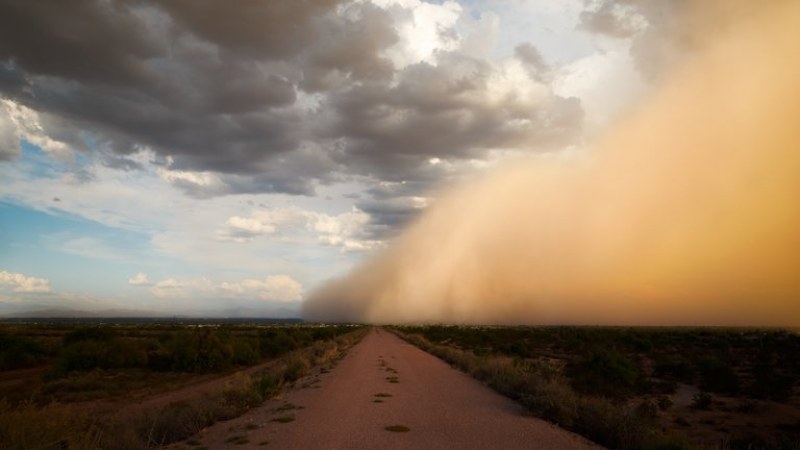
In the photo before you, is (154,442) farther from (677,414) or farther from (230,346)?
(230,346)

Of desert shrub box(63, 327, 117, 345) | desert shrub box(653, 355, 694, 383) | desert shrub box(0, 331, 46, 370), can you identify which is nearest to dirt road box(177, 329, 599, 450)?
desert shrub box(653, 355, 694, 383)

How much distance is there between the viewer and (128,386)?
28.5m

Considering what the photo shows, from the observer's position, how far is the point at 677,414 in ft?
63.1

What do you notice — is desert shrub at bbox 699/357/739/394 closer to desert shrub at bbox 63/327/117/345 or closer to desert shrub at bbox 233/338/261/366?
desert shrub at bbox 233/338/261/366

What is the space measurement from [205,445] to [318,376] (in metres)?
13.9

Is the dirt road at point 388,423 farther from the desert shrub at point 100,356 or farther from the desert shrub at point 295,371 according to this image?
the desert shrub at point 100,356

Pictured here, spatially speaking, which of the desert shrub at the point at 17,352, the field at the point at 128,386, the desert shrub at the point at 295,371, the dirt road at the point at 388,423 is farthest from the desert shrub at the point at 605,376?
the desert shrub at the point at 17,352

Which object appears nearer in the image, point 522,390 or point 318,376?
point 522,390

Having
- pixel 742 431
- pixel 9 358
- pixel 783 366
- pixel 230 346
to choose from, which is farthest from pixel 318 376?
pixel 783 366

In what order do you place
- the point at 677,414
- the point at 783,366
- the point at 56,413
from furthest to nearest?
the point at 783,366, the point at 677,414, the point at 56,413

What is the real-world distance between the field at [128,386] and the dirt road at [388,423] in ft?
3.82

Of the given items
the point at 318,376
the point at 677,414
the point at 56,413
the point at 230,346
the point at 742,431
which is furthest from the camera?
the point at 230,346

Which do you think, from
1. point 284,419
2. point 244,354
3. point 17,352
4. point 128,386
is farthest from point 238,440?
point 17,352

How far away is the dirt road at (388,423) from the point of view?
980 centimetres
